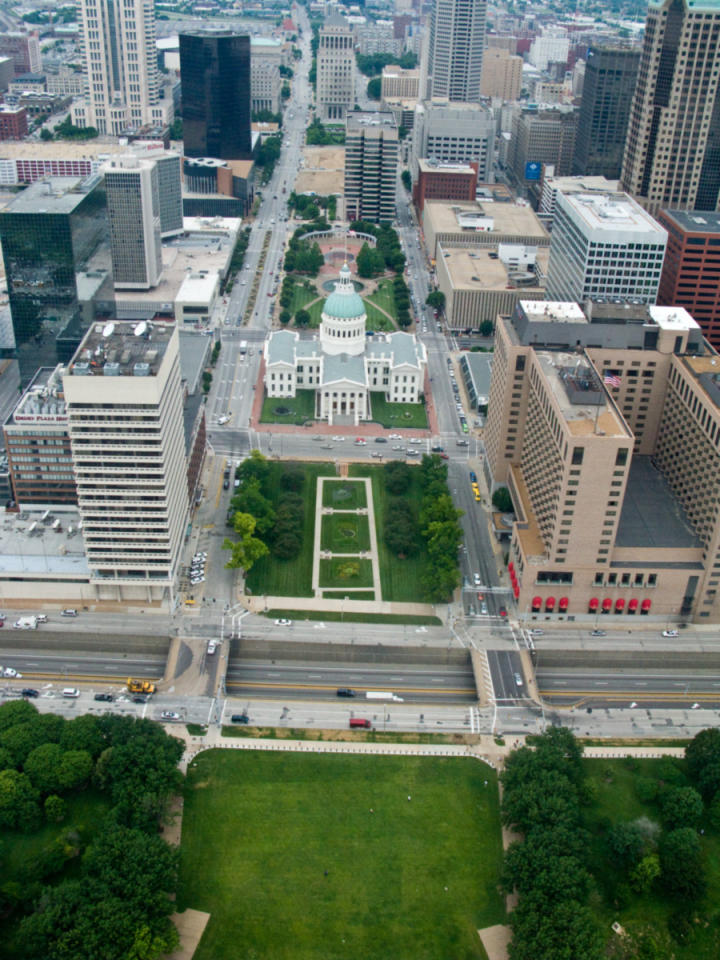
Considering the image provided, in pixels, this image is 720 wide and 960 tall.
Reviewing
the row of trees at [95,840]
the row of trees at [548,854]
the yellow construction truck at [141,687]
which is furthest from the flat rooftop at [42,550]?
the row of trees at [548,854]

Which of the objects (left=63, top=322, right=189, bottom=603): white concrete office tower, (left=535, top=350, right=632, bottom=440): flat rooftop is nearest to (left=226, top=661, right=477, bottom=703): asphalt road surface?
(left=63, top=322, right=189, bottom=603): white concrete office tower

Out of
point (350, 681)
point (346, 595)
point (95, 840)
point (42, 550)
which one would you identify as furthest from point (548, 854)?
point (42, 550)

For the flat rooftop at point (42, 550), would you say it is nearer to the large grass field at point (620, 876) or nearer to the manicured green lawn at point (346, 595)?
the manicured green lawn at point (346, 595)

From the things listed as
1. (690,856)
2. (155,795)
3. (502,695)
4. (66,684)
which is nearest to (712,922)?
(690,856)

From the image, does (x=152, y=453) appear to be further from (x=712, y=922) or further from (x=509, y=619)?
(x=712, y=922)

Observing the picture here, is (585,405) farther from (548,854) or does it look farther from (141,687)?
(141,687)

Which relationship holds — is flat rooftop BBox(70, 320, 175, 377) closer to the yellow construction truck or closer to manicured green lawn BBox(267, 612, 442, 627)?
manicured green lawn BBox(267, 612, 442, 627)
